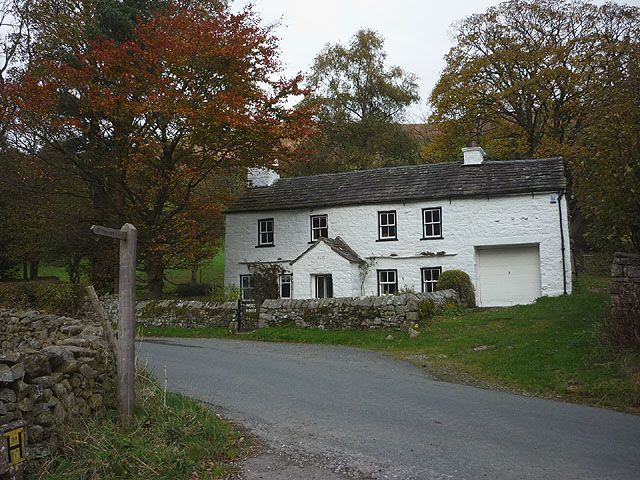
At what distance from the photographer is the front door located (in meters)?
25.7

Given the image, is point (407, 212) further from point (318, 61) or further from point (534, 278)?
point (318, 61)

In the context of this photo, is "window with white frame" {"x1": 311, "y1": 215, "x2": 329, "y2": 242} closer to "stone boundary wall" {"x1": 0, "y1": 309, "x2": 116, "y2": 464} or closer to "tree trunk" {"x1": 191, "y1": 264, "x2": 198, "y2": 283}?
"tree trunk" {"x1": 191, "y1": 264, "x2": 198, "y2": 283}

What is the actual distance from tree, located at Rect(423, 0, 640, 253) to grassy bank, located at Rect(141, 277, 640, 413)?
14803 mm

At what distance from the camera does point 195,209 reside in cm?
2608

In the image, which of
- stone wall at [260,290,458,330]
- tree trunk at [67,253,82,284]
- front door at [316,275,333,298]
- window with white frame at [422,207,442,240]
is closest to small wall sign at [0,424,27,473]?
stone wall at [260,290,458,330]

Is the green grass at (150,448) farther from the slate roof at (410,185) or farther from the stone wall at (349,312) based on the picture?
the slate roof at (410,185)

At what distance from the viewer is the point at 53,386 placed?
6.80 metres

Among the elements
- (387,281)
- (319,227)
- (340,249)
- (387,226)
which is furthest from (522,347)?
(319,227)

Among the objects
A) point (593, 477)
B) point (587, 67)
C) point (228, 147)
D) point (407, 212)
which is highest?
point (587, 67)

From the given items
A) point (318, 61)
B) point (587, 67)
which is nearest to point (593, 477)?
point (587, 67)

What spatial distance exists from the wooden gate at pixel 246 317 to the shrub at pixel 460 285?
26.2 feet

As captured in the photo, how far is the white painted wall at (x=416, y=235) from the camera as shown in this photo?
23.9 m

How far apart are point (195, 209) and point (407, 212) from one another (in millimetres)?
9767

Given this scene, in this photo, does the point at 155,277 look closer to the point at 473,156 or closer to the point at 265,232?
the point at 265,232
